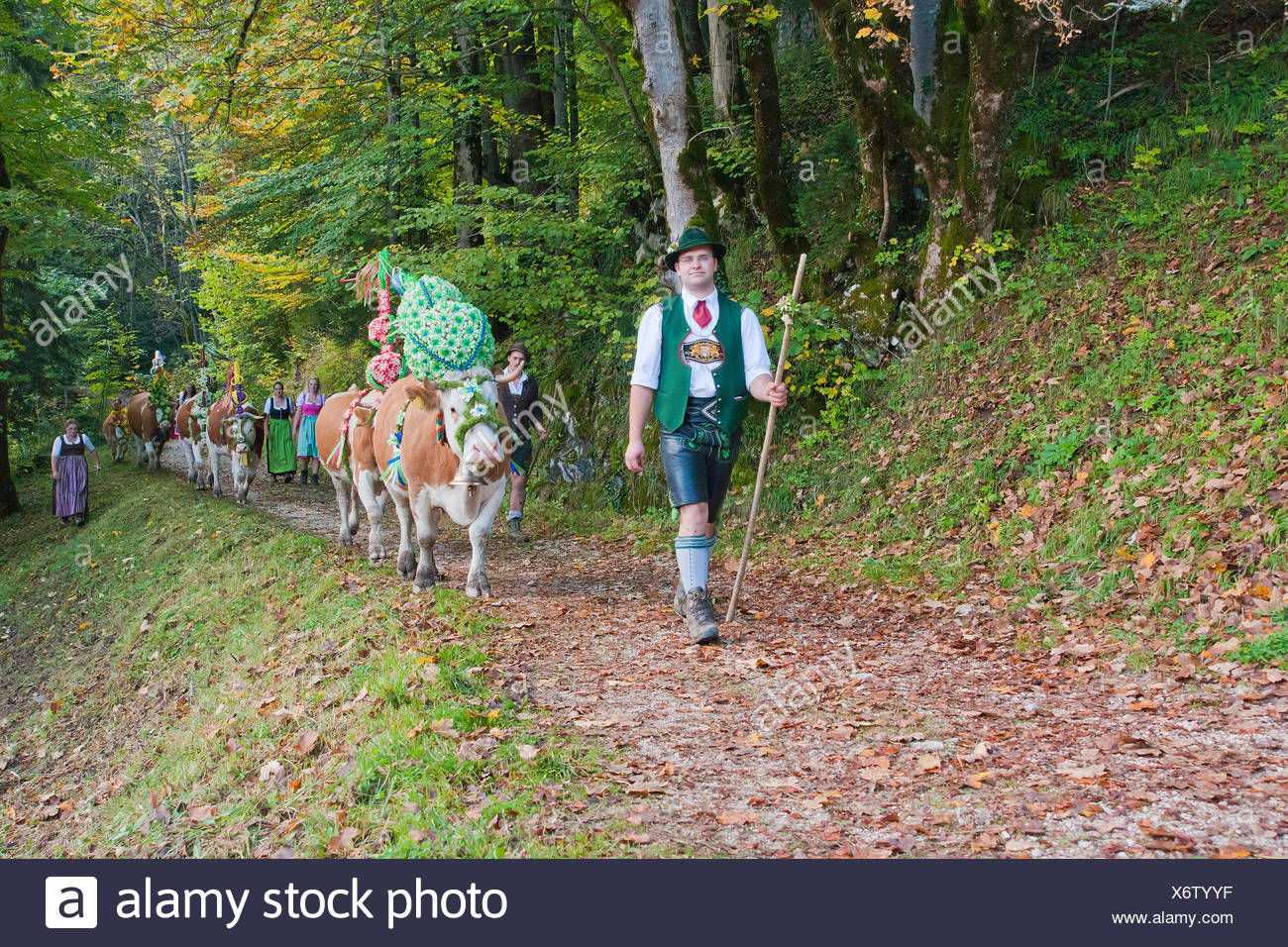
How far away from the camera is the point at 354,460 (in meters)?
10.5

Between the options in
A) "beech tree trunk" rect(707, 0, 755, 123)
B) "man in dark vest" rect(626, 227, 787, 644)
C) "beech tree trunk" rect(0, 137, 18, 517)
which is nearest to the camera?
"man in dark vest" rect(626, 227, 787, 644)

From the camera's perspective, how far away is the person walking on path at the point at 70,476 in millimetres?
18438

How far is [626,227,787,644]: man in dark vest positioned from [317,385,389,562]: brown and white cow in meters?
4.60

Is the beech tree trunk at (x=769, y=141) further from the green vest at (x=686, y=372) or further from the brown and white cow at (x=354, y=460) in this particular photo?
the green vest at (x=686, y=372)

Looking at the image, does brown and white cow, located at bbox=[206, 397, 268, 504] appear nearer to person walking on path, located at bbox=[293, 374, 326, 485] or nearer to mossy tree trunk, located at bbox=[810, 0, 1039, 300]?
person walking on path, located at bbox=[293, 374, 326, 485]

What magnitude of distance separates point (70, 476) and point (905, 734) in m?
18.2

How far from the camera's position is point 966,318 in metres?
9.88

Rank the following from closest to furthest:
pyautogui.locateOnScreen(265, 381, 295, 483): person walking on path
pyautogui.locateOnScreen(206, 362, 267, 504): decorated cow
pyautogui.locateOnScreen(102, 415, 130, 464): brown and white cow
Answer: pyautogui.locateOnScreen(206, 362, 267, 504): decorated cow
pyautogui.locateOnScreen(265, 381, 295, 483): person walking on path
pyautogui.locateOnScreen(102, 415, 130, 464): brown and white cow

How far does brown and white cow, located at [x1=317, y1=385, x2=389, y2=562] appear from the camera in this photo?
1023 cm

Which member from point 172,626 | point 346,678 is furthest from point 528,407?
point 346,678

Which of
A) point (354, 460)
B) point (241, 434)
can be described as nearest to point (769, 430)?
point (354, 460)

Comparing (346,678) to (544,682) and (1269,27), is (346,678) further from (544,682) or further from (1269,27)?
(1269,27)

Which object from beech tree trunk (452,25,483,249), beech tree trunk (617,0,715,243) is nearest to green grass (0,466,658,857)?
beech tree trunk (617,0,715,243)

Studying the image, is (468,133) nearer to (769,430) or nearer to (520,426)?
(520,426)
